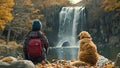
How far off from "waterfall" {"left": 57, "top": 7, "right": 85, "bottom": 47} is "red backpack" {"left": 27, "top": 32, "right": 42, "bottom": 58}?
43053mm

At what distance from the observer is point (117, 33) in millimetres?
48406

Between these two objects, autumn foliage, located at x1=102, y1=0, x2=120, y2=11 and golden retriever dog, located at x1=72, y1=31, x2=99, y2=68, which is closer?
golden retriever dog, located at x1=72, y1=31, x2=99, y2=68

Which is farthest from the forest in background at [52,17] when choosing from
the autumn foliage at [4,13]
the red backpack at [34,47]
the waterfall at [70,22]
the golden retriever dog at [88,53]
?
the red backpack at [34,47]

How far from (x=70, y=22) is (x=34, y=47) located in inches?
1728

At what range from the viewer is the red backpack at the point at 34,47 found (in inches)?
393

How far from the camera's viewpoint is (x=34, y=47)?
32.8ft

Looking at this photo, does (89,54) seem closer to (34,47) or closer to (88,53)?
(88,53)

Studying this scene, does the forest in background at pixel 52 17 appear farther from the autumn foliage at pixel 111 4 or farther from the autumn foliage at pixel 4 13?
the autumn foliage at pixel 4 13

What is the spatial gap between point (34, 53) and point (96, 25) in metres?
43.2

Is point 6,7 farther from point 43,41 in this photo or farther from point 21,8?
point 43,41

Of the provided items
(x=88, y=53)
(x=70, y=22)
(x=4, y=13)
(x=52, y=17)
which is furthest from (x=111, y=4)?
(x=88, y=53)

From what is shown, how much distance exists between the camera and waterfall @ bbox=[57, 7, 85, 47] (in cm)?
5338

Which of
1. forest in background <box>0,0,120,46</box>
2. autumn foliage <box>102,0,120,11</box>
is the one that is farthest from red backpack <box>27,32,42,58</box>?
autumn foliage <box>102,0,120,11</box>

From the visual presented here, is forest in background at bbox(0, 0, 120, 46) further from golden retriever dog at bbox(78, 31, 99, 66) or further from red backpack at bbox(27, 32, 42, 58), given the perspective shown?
red backpack at bbox(27, 32, 42, 58)
